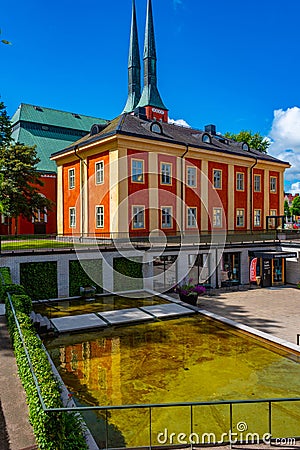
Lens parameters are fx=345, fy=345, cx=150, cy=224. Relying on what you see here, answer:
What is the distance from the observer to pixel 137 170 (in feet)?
81.0

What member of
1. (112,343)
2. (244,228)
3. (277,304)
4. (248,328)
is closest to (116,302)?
(112,343)

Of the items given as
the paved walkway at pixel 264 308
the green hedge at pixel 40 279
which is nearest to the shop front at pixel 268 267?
the paved walkway at pixel 264 308

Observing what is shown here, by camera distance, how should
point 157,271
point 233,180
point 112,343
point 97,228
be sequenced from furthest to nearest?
point 233,180 → point 97,228 → point 157,271 → point 112,343

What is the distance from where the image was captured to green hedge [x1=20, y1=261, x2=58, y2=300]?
18.5 m

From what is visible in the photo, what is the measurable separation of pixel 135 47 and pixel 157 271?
42.3 meters

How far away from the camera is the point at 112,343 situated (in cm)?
1293

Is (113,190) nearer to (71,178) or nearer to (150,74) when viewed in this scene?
(71,178)

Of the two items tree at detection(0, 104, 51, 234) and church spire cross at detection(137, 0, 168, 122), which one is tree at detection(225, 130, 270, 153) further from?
tree at detection(0, 104, 51, 234)

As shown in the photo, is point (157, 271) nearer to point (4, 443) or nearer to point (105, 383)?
point (105, 383)

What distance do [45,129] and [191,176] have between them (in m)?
21.5

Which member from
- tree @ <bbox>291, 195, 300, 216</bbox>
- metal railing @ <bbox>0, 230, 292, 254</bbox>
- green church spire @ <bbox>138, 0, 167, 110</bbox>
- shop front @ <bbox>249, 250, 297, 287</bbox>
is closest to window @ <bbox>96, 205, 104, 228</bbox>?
metal railing @ <bbox>0, 230, 292, 254</bbox>

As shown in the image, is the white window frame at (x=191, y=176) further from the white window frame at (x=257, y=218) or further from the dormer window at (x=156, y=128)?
the white window frame at (x=257, y=218)

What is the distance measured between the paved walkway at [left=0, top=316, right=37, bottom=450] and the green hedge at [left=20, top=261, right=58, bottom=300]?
9.68 m

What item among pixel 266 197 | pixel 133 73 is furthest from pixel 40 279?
pixel 133 73
